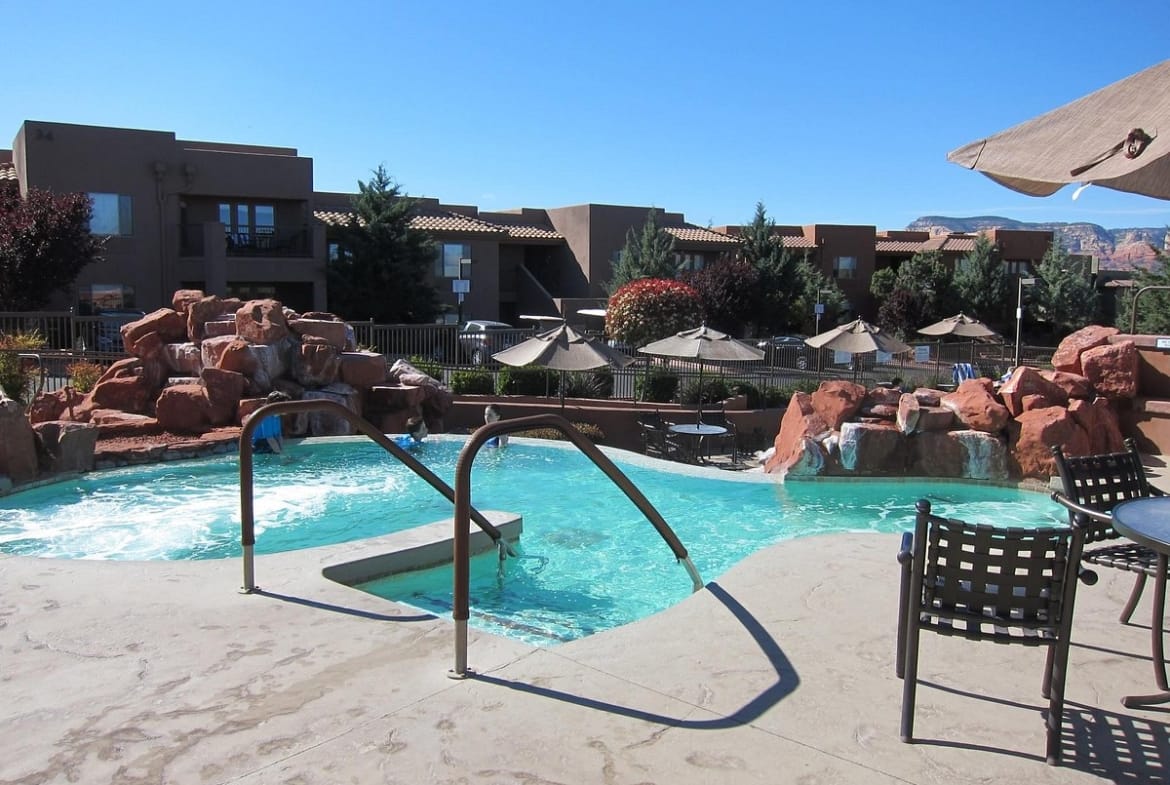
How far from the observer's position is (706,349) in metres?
16.2

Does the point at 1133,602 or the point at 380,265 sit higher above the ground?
the point at 380,265

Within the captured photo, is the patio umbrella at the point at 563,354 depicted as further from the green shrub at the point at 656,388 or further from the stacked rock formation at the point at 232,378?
the green shrub at the point at 656,388

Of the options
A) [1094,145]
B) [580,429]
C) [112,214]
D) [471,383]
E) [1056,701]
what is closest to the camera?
[1056,701]

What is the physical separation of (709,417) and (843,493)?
5.57 metres

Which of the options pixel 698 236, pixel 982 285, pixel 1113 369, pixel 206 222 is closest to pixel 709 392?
pixel 1113 369

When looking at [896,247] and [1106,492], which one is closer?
[1106,492]

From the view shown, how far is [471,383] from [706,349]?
16.6ft

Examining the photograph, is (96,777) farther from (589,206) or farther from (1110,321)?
(1110,321)

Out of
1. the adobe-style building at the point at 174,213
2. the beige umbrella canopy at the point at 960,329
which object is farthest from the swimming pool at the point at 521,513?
the beige umbrella canopy at the point at 960,329

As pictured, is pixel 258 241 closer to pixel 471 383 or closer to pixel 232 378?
pixel 471 383

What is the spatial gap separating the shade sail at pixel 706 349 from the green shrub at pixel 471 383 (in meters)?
3.55

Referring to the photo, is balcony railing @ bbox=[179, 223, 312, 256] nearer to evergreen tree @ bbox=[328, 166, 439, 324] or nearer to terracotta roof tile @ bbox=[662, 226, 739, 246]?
evergreen tree @ bbox=[328, 166, 439, 324]

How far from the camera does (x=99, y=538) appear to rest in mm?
9406

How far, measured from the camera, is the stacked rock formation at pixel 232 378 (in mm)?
13906
